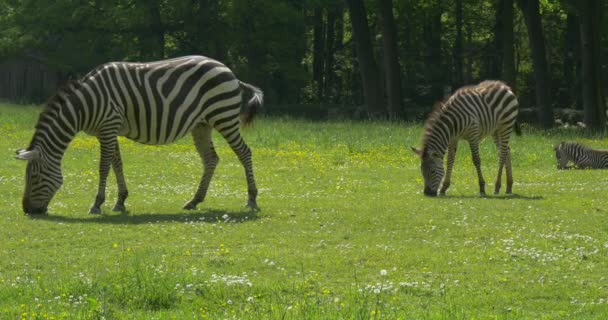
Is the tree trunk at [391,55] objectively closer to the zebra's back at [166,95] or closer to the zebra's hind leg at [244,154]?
the zebra's hind leg at [244,154]

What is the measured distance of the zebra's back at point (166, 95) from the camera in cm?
1692

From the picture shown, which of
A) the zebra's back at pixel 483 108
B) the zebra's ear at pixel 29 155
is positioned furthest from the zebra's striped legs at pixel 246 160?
the zebra's back at pixel 483 108

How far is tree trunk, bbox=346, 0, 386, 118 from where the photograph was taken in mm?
46556

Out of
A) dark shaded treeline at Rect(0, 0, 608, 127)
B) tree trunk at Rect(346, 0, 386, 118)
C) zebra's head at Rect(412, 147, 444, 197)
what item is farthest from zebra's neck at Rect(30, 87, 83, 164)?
dark shaded treeline at Rect(0, 0, 608, 127)

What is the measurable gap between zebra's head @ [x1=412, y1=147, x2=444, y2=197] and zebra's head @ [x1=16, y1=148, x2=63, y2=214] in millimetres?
7250

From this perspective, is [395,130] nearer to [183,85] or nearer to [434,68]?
[183,85]

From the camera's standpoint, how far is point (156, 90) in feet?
56.4

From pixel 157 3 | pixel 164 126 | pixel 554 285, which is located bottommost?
pixel 554 285

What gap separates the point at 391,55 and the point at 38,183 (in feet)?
100

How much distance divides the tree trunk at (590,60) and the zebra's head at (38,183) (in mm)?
27151

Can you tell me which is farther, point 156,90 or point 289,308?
point 156,90

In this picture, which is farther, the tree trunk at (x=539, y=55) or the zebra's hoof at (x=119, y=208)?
the tree trunk at (x=539, y=55)

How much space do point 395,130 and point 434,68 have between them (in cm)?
2348

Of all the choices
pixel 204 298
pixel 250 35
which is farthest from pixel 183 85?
pixel 250 35
